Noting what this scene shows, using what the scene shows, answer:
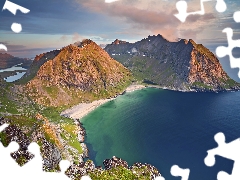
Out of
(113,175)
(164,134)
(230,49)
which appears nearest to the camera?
(230,49)

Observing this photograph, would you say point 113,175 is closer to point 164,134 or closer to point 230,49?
point 230,49

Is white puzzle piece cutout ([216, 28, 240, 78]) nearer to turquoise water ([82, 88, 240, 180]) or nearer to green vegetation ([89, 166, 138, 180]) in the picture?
green vegetation ([89, 166, 138, 180])

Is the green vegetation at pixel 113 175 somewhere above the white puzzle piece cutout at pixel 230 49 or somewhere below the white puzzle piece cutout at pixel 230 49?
below

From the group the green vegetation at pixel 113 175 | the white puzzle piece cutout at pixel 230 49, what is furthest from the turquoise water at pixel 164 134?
the white puzzle piece cutout at pixel 230 49

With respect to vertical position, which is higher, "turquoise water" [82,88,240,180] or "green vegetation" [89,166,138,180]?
"green vegetation" [89,166,138,180]

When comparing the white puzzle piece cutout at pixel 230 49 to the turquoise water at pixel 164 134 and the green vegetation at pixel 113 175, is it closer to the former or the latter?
the green vegetation at pixel 113 175

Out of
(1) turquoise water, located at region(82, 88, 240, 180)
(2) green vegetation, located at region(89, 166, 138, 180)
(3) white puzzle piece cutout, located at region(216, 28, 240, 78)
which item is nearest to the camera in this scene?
(3) white puzzle piece cutout, located at region(216, 28, 240, 78)

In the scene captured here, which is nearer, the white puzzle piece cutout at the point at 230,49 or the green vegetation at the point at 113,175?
the white puzzle piece cutout at the point at 230,49

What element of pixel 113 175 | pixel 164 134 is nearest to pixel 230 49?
pixel 113 175

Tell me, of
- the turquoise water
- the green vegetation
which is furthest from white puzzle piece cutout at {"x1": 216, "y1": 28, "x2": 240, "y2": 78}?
the turquoise water
